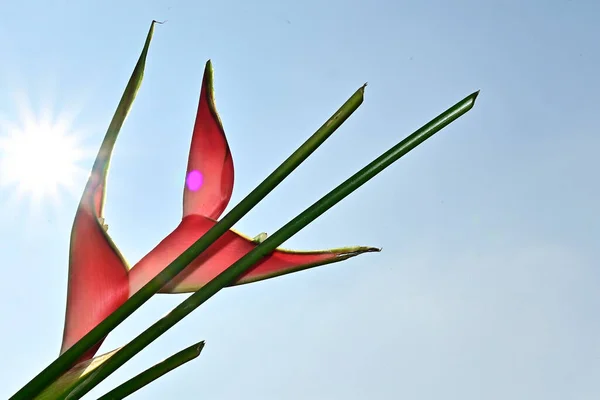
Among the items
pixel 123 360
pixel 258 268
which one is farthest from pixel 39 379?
pixel 258 268

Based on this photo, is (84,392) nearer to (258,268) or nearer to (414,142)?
(258,268)

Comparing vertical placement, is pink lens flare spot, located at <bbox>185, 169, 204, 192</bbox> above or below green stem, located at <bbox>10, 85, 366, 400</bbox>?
above

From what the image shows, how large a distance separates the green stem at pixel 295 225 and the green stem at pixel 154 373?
1 centimetres

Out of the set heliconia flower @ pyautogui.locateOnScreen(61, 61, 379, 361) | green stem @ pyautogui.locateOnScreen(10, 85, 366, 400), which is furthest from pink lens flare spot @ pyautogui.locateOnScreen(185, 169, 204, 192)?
green stem @ pyautogui.locateOnScreen(10, 85, 366, 400)

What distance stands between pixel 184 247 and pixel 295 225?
15 centimetres

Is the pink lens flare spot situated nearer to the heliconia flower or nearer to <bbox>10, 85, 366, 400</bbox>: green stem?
the heliconia flower

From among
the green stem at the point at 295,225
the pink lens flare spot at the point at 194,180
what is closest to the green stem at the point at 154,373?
the green stem at the point at 295,225

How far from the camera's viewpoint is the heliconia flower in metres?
0.45

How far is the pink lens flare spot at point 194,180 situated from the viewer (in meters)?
0.49

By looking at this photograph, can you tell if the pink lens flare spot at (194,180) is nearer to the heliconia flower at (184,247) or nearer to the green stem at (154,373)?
the heliconia flower at (184,247)

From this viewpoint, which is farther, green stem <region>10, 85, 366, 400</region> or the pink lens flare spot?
the pink lens flare spot

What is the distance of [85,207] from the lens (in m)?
0.44

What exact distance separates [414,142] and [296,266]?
0.14 m

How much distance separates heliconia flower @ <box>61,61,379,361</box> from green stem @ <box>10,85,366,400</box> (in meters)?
0.08
